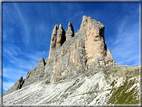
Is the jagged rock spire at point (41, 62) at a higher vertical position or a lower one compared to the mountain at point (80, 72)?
higher

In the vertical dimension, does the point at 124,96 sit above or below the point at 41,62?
below

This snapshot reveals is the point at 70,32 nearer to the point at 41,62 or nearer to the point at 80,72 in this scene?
the point at 41,62

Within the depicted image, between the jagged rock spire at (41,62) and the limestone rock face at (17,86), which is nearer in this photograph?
the limestone rock face at (17,86)

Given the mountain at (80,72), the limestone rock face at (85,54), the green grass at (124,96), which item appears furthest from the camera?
the limestone rock face at (85,54)

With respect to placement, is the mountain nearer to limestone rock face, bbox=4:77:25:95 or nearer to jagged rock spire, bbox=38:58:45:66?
jagged rock spire, bbox=38:58:45:66

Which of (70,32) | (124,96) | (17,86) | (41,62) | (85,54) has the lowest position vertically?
(124,96)

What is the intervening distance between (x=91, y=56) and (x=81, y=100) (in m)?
34.5

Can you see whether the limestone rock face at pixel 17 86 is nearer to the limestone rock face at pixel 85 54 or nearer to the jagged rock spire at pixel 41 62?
the jagged rock spire at pixel 41 62

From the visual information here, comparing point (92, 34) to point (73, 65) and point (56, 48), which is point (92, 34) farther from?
point (56, 48)

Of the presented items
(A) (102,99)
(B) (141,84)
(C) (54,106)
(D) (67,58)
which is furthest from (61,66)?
(B) (141,84)

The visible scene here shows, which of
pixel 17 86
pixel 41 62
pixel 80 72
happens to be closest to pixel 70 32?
pixel 41 62

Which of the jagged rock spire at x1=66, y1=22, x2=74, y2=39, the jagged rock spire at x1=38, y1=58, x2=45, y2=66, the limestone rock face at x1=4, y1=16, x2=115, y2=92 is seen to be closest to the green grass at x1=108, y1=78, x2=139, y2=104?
the limestone rock face at x1=4, y1=16, x2=115, y2=92

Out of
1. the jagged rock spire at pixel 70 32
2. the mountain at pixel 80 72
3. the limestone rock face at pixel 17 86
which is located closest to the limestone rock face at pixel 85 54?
the mountain at pixel 80 72

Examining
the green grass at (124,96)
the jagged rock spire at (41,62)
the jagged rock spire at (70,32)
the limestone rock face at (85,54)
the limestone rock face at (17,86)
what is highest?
the jagged rock spire at (70,32)
